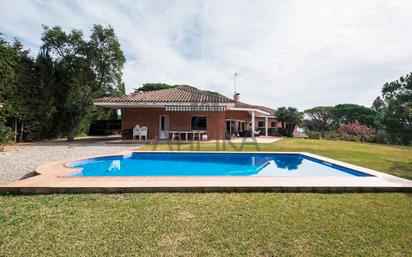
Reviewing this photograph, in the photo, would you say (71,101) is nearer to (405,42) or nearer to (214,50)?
(214,50)

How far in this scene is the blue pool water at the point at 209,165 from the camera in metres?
11.0

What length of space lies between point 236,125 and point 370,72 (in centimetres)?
1946

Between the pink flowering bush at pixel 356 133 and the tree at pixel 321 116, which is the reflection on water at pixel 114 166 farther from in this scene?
the tree at pixel 321 116

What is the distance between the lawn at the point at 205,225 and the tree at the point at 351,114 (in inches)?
2560

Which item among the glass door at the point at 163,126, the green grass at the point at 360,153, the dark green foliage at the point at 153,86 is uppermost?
the dark green foliage at the point at 153,86

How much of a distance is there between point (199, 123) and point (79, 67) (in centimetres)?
1706

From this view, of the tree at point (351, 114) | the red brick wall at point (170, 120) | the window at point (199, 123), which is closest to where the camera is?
the red brick wall at point (170, 120)

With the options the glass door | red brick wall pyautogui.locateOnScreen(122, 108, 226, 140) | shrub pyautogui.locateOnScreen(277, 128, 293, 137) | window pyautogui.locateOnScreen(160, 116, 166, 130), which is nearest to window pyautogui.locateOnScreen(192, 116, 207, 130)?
red brick wall pyautogui.locateOnScreen(122, 108, 226, 140)

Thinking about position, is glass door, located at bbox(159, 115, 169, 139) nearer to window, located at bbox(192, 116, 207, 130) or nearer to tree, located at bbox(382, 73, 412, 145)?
window, located at bbox(192, 116, 207, 130)

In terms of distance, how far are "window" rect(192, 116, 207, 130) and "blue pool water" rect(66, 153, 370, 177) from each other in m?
11.4

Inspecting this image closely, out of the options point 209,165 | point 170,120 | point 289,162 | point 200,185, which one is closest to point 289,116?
point 170,120

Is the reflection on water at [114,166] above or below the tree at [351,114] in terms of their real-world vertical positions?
below

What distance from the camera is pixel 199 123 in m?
27.4

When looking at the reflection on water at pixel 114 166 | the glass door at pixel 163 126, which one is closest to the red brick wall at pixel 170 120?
the glass door at pixel 163 126
